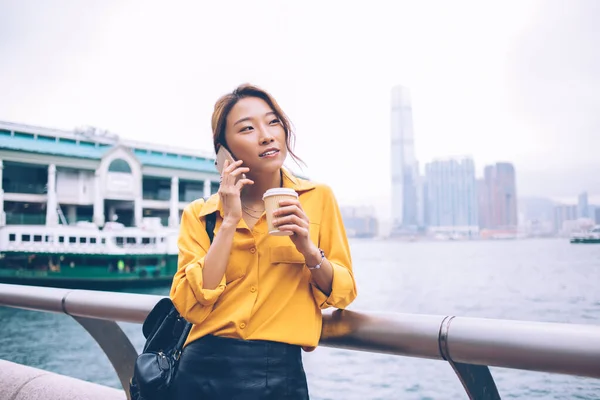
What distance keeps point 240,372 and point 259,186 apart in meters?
0.42

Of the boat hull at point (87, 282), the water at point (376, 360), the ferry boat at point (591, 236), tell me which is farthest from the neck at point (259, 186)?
the ferry boat at point (591, 236)

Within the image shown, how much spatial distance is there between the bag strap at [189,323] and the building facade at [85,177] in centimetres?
1859

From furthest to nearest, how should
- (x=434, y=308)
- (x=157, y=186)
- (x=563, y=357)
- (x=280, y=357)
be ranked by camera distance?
(x=157, y=186) < (x=434, y=308) < (x=280, y=357) < (x=563, y=357)

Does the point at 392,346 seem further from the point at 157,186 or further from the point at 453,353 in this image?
the point at 157,186

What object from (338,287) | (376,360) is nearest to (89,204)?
(376,360)

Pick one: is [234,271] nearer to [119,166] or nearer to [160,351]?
[160,351]

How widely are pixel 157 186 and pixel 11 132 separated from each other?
286 inches

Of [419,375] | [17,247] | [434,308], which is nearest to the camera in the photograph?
[419,375]

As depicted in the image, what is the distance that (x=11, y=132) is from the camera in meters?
20.5

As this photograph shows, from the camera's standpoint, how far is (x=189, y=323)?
108cm

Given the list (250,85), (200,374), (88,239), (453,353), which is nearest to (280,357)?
(200,374)

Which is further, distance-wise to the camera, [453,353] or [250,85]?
[250,85]

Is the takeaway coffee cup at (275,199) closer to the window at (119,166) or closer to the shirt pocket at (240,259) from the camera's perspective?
the shirt pocket at (240,259)

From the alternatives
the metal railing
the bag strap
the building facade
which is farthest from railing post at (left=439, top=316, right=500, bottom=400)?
the building facade
